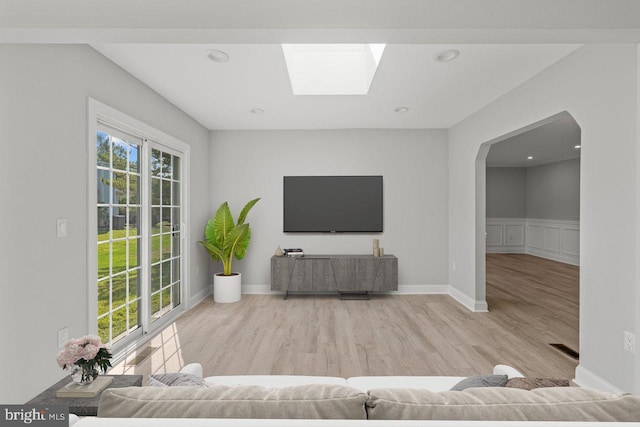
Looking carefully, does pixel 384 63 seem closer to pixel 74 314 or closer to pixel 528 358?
pixel 528 358

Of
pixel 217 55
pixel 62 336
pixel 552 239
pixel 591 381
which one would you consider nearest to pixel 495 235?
pixel 552 239

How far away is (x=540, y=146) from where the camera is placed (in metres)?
6.59

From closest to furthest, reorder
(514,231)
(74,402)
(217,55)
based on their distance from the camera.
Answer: (74,402), (217,55), (514,231)

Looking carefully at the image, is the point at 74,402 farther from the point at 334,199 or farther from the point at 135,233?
the point at 334,199

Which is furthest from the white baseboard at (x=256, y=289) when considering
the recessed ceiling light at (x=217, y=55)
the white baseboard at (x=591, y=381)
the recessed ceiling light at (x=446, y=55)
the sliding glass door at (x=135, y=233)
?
the recessed ceiling light at (x=446, y=55)

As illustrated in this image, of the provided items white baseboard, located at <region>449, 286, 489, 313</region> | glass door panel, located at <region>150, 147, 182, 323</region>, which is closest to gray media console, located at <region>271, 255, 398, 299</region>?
white baseboard, located at <region>449, 286, 489, 313</region>

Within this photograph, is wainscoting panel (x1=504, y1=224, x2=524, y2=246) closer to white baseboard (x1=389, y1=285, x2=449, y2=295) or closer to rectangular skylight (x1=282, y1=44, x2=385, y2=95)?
white baseboard (x1=389, y1=285, x2=449, y2=295)

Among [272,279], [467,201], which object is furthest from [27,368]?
[467,201]

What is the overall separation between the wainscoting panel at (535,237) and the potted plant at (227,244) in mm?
7392

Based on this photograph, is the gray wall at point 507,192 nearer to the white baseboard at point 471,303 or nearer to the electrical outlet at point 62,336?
the white baseboard at point 471,303

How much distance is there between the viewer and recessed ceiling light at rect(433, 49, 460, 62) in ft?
8.48

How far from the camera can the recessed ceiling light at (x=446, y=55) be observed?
2.58 meters

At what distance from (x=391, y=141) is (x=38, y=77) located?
Answer: 4.19m

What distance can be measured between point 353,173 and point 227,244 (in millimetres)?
2139
